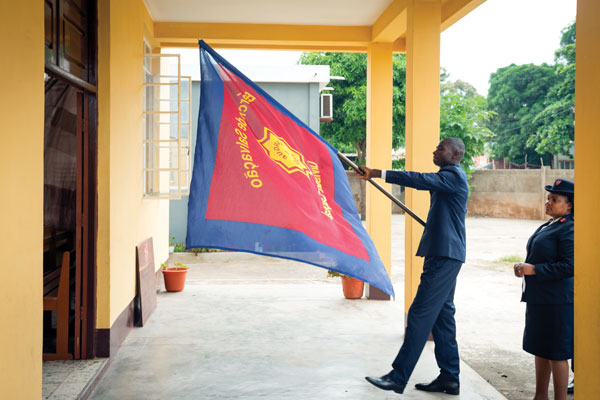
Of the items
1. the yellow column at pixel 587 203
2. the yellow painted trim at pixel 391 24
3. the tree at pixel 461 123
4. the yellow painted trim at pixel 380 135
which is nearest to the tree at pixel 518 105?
the tree at pixel 461 123

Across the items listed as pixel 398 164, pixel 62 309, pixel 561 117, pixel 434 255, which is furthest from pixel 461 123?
pixel 62 309

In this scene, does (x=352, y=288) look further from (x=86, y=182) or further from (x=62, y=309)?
(x=86, y=182)

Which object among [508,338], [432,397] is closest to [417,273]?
[508,338]

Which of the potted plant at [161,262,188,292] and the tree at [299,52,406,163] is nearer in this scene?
the potted plant at [161,262,188,292]

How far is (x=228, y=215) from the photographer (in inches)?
132

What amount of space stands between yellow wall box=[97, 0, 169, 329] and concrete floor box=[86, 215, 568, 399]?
697 millimetres

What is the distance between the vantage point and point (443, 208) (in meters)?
4.20

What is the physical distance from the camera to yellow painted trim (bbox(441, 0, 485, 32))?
5703mm

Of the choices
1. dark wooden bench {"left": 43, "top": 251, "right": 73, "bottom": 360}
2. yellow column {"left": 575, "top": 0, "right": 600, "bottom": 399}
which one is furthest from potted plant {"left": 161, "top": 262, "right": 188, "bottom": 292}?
yellow column {"left": 575, "top": 0, "right": 600, "bottom": 399}

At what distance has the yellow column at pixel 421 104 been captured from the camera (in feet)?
18.7

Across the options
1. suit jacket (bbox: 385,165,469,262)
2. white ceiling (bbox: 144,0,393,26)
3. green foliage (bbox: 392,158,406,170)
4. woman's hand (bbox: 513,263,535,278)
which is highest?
white ceiling (bbox: 144,0,393,26)

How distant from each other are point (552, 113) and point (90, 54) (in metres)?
25.2

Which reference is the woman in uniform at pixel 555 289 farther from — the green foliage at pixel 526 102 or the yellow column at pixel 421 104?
the green foliage at pixel 526 102

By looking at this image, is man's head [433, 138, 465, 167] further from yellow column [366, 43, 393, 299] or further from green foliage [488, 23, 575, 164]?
green foliage [488, 23, 575, 164]
